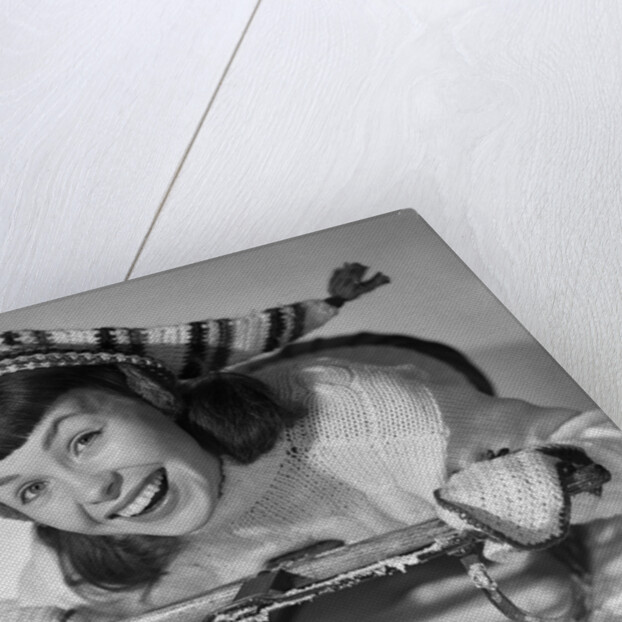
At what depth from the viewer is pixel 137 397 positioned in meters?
0.56

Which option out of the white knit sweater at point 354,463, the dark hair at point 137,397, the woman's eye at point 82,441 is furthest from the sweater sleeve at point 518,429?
the woman's eye at point 82,441

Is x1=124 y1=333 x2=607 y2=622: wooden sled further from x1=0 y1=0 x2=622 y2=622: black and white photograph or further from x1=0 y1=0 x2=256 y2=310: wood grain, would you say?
x1=0 y1=0 x2=256 y2=310: wood grain

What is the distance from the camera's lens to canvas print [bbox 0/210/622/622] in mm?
500

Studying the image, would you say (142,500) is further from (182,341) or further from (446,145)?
(446,145)

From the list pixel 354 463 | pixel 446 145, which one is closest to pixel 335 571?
pixel 354 463

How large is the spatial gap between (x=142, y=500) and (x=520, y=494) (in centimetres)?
22

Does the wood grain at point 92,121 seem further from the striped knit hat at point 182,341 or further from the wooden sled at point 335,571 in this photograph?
the wooden sled at point 335,571

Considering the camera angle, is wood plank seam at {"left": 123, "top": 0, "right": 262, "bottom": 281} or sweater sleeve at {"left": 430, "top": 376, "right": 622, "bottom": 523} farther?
wood plank seam at {"left": 123, "top": 0, "right": 262, "bottom": 281}

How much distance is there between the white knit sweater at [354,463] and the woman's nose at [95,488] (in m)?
0.05

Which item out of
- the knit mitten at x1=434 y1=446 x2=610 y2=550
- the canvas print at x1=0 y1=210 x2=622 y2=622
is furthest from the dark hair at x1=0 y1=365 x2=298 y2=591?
the knit mitten at x1=434 y1=446 x2=610 y2=550

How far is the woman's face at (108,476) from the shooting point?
1.75ft

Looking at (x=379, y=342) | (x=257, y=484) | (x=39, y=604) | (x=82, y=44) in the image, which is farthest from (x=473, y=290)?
(x=82, y=44)

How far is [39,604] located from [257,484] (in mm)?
139

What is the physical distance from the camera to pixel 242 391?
1.88 ft
